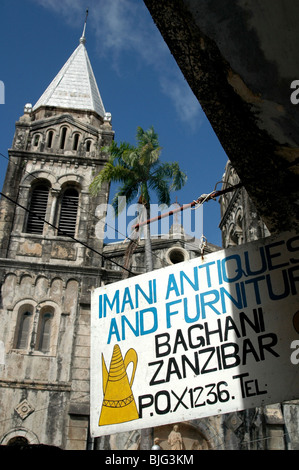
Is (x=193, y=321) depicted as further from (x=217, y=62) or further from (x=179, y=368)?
(x=217, y=62)

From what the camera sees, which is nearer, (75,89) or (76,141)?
(76,141)

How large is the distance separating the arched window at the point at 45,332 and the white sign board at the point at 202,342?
13854 millimetres

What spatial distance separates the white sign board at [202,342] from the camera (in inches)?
183

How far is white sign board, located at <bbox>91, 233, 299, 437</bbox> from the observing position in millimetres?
4641

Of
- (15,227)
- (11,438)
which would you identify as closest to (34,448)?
(11,438)

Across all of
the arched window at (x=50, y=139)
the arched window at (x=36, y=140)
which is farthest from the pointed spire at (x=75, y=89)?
the arched window at (x=36, y=140)

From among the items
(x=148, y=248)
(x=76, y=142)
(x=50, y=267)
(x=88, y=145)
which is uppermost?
(x=76, y=142)

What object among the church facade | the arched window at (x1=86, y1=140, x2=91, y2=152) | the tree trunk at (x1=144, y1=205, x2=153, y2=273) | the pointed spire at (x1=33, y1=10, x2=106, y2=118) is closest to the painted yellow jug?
the church facade

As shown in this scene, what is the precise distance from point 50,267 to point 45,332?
2.70 m

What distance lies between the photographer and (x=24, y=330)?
62.1 ft

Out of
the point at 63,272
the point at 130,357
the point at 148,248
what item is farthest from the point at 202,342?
the point at 63,272

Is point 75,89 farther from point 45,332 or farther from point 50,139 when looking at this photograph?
point 45,332

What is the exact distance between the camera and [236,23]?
12.6 feet

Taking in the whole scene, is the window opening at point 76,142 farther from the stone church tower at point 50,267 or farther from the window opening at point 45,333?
the window opening at point 45,333
